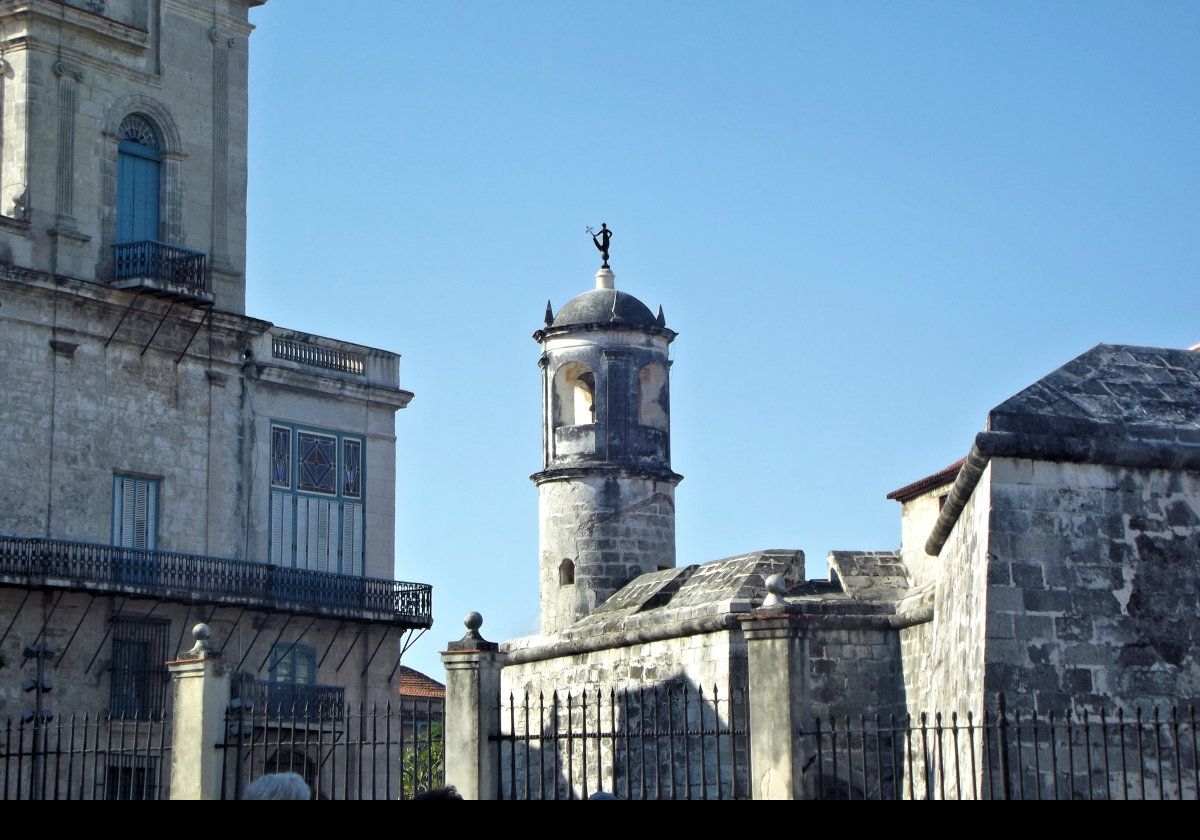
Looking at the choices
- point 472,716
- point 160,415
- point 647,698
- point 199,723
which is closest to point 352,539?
point 160,415

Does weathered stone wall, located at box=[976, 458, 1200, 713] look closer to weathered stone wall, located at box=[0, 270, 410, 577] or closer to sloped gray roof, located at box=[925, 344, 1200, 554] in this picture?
sloped gray roof, located at box=[925, 344, 1200, 554]

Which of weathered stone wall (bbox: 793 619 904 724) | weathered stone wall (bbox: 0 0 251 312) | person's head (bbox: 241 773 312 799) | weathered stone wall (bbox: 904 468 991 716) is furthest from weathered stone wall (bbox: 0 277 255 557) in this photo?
person's head (bbox: 241 773 312 799)

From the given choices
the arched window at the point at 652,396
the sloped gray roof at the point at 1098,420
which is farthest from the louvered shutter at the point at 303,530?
the sloped gray roof at the point at 1098,420

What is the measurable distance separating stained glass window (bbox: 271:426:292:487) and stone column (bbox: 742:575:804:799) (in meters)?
15.2

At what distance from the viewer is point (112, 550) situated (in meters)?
25.0

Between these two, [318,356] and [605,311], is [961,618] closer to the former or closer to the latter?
[605,311]

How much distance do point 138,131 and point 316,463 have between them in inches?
218

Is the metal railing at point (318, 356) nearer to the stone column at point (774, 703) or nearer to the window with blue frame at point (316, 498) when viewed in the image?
the window with blue frame at point (316, 498)

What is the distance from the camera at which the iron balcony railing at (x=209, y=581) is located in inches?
949

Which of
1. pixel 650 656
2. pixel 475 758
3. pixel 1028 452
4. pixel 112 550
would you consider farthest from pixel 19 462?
pixel 1028 452

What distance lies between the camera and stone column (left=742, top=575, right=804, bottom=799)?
528 inches

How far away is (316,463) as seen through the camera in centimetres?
2831

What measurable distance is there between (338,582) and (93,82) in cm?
797

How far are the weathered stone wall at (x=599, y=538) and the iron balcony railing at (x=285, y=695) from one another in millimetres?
3247
